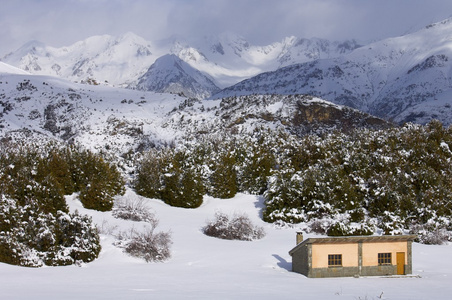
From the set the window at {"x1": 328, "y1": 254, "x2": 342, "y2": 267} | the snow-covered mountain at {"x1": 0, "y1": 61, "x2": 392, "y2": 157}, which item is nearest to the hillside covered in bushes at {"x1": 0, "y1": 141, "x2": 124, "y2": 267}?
the window at {"x1": 328, "y1": 254, "x2": 342, "y2": 267}

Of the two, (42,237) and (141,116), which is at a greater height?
(141,116)

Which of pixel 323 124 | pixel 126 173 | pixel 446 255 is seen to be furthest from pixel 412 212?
pixel 323 124

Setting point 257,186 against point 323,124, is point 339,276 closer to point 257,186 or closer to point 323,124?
point 257,186

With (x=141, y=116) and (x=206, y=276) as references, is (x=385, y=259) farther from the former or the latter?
(x=141, y=116)

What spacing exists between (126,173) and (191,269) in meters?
35.1

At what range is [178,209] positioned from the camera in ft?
170

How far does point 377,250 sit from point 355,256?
1.44 m

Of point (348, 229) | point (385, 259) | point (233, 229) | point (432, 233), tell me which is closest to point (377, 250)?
point (385, 259)

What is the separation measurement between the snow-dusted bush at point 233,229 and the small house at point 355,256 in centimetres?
1296

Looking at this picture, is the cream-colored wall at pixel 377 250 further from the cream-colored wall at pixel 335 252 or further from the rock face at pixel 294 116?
the rock face at pixel 294 116

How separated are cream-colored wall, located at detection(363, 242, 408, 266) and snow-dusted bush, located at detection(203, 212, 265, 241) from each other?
1473cm

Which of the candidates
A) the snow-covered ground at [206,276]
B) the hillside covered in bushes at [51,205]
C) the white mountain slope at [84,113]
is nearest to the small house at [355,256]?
the snow-covered ground at [206,276]

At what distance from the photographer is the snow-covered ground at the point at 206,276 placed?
19219mm

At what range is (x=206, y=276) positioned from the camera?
87.5 feet
